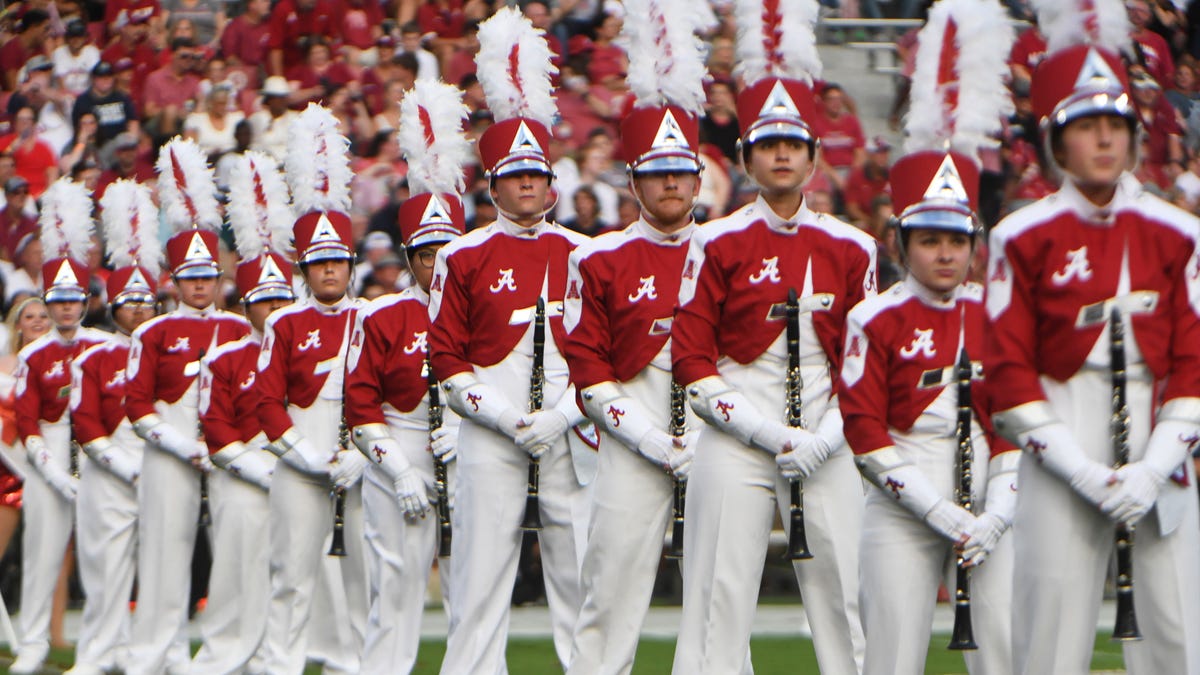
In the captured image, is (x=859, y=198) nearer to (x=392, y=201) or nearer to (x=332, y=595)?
(x=392, y=201)

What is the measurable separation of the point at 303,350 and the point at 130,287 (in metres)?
2.90

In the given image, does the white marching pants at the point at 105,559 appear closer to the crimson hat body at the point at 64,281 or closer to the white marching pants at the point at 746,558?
the crimson hat body at the point at 64,281

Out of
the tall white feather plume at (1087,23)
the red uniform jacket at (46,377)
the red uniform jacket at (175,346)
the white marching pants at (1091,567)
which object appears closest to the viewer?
the white marching pants at (1091,567)

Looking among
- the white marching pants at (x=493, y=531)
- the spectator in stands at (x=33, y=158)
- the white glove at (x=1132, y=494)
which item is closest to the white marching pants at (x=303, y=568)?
the white marching pants at (x=493, y=531)

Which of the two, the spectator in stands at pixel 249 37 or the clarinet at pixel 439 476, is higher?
the spectator in stands at pixel 249 37

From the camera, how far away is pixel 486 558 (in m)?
9.21

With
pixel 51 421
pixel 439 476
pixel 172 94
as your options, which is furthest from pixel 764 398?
pixel 172 94

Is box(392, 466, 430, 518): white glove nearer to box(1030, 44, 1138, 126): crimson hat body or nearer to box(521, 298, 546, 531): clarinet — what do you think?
box(521, 298, 546, 531): clarinet

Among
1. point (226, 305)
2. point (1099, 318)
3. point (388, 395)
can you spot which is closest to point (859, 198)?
point (226, 305)

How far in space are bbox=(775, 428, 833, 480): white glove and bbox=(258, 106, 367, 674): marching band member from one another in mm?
4070

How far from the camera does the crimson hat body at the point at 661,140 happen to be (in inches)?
342

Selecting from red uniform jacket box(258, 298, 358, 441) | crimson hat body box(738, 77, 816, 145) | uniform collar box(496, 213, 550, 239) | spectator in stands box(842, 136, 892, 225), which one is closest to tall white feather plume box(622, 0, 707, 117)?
crimson hat body box(738, 77, 816, 145)

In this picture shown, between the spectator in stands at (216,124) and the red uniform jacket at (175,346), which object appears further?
the spectator in stands at (216,124)

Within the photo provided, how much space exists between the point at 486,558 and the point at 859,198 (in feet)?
24.1
